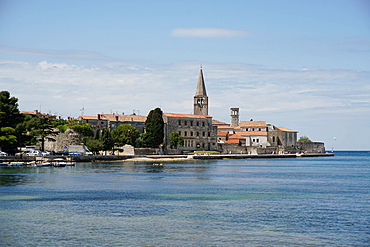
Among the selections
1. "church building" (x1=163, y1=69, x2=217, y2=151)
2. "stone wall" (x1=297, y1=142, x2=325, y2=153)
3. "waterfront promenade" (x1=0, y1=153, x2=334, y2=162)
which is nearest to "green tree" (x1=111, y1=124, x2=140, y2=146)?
"waterfront promenade" (x1=0, y1=153, x2=334, y2=162)

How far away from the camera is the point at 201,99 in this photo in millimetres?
117625

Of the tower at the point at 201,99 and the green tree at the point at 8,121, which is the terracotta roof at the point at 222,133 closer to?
the tower at the point at 201,99

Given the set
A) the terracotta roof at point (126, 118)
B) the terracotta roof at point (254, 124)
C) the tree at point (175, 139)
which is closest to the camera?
the tree at point (175, 139)

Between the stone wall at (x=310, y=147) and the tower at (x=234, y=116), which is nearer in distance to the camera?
the stone wall at (x=310, y=147)

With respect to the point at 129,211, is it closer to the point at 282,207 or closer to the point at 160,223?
the point at 160,223

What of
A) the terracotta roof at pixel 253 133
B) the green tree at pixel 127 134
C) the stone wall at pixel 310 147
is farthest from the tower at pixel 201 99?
the stone wall at pixel 310 147

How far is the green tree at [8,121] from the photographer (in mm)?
65500

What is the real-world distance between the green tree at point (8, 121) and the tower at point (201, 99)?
53.3m

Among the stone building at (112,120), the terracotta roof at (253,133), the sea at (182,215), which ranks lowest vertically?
the sea at (182,215)

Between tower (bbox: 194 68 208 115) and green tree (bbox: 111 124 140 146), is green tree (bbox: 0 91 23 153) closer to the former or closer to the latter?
green tree (bbox: 111 124 140 146)

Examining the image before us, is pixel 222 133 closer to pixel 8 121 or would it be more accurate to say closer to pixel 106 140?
pixel 106 140

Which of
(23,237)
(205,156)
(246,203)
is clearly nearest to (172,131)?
(205,156)

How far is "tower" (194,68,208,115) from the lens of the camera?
118 m

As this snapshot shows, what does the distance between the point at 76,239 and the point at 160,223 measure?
4.14 meters
